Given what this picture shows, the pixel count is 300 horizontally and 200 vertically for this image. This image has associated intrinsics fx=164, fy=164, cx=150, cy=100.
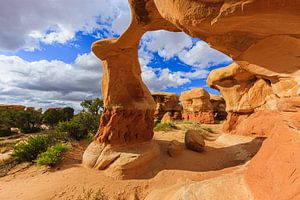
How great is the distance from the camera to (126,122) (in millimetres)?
5715

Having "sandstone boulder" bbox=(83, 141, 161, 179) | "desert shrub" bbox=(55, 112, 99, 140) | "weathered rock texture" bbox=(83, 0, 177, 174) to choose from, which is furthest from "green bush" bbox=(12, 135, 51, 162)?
"sandstone boulder" bbox=(83, 141, 161, 179)

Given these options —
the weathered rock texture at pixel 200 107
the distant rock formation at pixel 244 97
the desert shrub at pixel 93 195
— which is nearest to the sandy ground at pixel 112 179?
the desert shrub at pixel 93 195

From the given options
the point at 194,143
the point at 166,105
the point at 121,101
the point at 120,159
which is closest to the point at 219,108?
the point at 166,105

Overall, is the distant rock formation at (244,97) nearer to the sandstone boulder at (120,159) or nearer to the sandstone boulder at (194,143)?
the sandstone boulder at (194,143)

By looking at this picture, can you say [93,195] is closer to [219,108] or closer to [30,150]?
[30,150]

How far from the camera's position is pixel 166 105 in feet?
65.0

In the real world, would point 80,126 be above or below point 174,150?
above

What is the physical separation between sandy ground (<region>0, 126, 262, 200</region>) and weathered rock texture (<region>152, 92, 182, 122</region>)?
12729 mm

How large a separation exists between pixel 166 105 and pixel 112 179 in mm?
15512

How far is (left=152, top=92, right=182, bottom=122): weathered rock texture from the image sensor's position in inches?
768

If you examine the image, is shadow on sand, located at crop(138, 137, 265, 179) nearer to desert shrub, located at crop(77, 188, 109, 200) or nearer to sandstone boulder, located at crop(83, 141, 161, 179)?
sandstone boulder, located at crop(83, 141, 161, 179)

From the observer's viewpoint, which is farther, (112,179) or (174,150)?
(174,150)

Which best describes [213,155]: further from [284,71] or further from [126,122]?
[284,71]

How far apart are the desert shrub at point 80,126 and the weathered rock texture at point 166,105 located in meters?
10.5
